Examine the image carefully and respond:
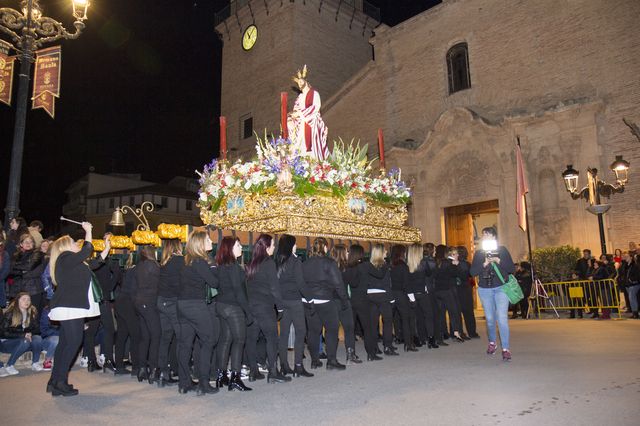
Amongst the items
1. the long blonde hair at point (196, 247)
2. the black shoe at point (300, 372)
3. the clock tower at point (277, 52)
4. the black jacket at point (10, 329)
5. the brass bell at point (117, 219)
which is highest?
the clock tower at point (277, 52)

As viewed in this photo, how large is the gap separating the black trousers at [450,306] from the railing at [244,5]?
83.9 ft

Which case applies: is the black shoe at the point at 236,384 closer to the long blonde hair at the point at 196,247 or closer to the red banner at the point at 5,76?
the long blonde hair at the point at 196,247

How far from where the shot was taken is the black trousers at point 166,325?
6363 millimetres

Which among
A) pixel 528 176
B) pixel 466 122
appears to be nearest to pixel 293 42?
pixel 466 122

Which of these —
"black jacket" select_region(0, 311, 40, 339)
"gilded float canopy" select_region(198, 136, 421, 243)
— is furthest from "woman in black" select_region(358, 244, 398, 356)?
"black jacket" select_region(0, 311, 40, 339)

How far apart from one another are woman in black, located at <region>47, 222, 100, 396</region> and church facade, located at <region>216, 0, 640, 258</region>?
13131 mm

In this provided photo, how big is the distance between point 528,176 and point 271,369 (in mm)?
14363

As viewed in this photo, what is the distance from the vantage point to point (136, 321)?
23.4 feet

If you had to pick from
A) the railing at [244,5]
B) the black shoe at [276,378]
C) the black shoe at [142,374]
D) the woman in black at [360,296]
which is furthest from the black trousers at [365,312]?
the railing at [244,5]

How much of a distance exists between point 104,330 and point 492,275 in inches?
246

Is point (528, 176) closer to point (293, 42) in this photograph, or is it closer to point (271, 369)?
point (271, 369)

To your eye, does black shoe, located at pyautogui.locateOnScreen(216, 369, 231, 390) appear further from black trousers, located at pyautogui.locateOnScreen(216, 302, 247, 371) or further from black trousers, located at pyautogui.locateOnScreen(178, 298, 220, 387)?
black trousers, located at pyautogui.locateOnScreen(178, 298, 220, 387)

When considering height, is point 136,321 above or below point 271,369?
above

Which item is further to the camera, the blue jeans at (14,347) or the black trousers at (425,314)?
the black trousers at (425,314)
